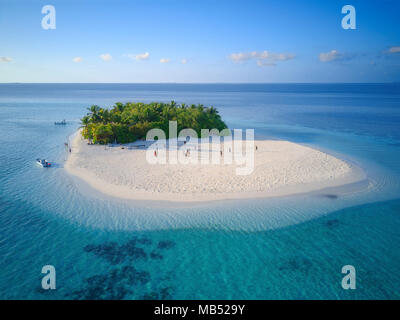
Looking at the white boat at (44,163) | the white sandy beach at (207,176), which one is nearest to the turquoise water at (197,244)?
the white sandy beach at (207,176)

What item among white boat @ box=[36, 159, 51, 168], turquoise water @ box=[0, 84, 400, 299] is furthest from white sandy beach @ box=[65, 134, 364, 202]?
white boat @ box=[36, 159, 51, 168]

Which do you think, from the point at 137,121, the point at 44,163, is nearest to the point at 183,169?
the point at 44,163

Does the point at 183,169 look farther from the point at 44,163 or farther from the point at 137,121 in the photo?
the point at 137,121

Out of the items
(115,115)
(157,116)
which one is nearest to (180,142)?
(157,116)

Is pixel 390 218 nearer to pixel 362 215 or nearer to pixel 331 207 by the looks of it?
pixel 362 215
